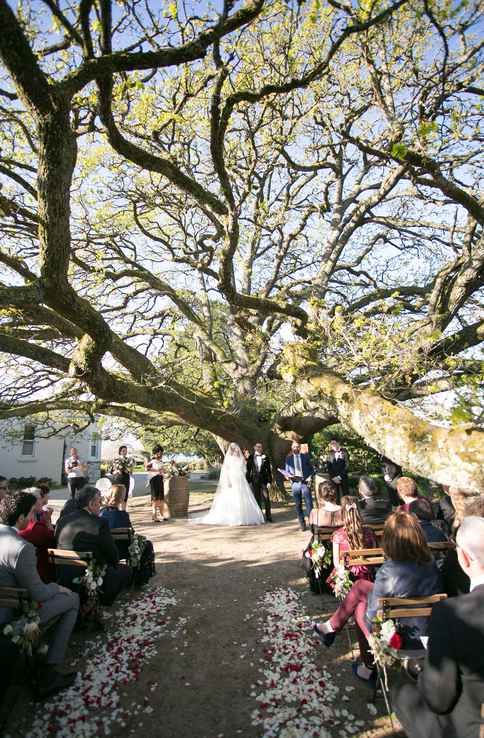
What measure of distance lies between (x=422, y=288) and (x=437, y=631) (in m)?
12.0

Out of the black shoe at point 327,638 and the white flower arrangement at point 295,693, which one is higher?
the black shoe at point 327,638

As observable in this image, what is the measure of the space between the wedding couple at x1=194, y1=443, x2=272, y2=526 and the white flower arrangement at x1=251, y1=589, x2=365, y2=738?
6258 mm

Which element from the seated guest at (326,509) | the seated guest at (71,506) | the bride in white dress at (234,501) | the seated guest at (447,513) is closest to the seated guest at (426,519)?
the seated guest at (326,509)

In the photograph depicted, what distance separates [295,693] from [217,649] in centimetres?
107

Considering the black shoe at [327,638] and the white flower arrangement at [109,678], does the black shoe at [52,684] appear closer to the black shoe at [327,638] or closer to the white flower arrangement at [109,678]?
the white flower arrangement at [109,678]

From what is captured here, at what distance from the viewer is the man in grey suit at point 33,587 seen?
3363 millimetres

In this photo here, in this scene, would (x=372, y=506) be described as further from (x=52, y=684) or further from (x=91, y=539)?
(x=52, y=684)

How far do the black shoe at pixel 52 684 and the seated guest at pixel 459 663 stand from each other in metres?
2.86

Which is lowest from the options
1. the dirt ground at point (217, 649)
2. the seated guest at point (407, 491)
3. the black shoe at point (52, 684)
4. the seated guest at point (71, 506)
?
the dirt ground at point (217, 649)

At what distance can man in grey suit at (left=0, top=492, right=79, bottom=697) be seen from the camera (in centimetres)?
336

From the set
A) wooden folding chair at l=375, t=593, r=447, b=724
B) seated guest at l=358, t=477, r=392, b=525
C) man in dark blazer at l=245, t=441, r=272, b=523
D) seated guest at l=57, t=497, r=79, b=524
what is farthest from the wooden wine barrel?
wooden folding chair at l=375, t=593, r=447, b=724

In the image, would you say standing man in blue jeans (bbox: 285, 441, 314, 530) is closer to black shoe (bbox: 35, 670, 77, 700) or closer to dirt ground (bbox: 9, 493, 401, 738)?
dirt ground (bbox: 9, 493, 401, 738)

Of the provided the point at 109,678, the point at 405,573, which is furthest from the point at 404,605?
the point at 109,678

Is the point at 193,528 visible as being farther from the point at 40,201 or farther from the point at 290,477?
the point at 40,201
